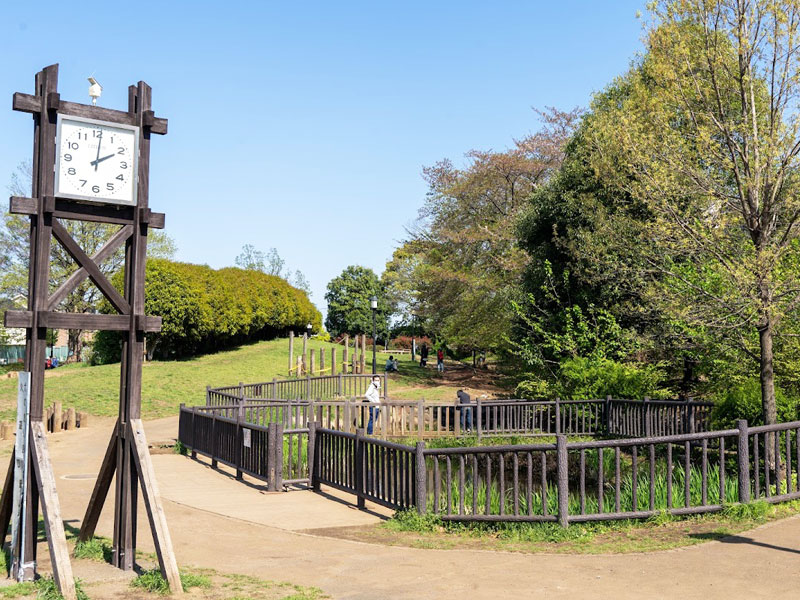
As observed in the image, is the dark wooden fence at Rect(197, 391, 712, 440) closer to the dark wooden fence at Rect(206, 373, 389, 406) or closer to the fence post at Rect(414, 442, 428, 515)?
the dark wooden fence at Rect(206, 373, 389, 406)

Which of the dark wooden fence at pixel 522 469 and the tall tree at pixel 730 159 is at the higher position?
the tall tree at pixel 730 159

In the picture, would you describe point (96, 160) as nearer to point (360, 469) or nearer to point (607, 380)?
point (360, 469)

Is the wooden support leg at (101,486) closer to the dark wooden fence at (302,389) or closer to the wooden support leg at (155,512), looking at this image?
the wooden support leg at (155,512)

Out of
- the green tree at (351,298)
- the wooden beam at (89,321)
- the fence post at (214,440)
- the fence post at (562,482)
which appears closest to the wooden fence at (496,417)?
the fence post at (214,440)

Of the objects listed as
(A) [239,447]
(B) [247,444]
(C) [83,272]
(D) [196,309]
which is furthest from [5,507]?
(D) [196,309]

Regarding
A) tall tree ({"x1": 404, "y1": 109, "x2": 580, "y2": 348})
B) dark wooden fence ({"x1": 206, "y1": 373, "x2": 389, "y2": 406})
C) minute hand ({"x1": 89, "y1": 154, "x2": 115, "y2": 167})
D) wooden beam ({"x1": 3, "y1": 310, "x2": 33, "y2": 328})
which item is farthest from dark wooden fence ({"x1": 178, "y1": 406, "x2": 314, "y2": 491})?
tall tree ({"x1": 404, "y1": 109, "x2": 580, "y2": 348})

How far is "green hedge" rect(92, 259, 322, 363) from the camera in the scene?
44.8 metres

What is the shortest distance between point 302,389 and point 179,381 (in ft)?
32.8

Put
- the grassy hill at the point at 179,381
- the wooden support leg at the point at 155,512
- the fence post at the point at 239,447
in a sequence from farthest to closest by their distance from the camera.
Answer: the grassy hill at the point at 179,381
the fence post at the point at 239,447
the wooden support leg at the point at 155,512

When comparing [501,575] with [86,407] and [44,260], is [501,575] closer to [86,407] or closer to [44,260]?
[44,260]

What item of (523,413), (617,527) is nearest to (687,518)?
(617,527)

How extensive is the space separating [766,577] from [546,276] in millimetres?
20168

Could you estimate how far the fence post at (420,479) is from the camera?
385 inches

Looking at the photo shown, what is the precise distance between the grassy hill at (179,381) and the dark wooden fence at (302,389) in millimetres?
4167
